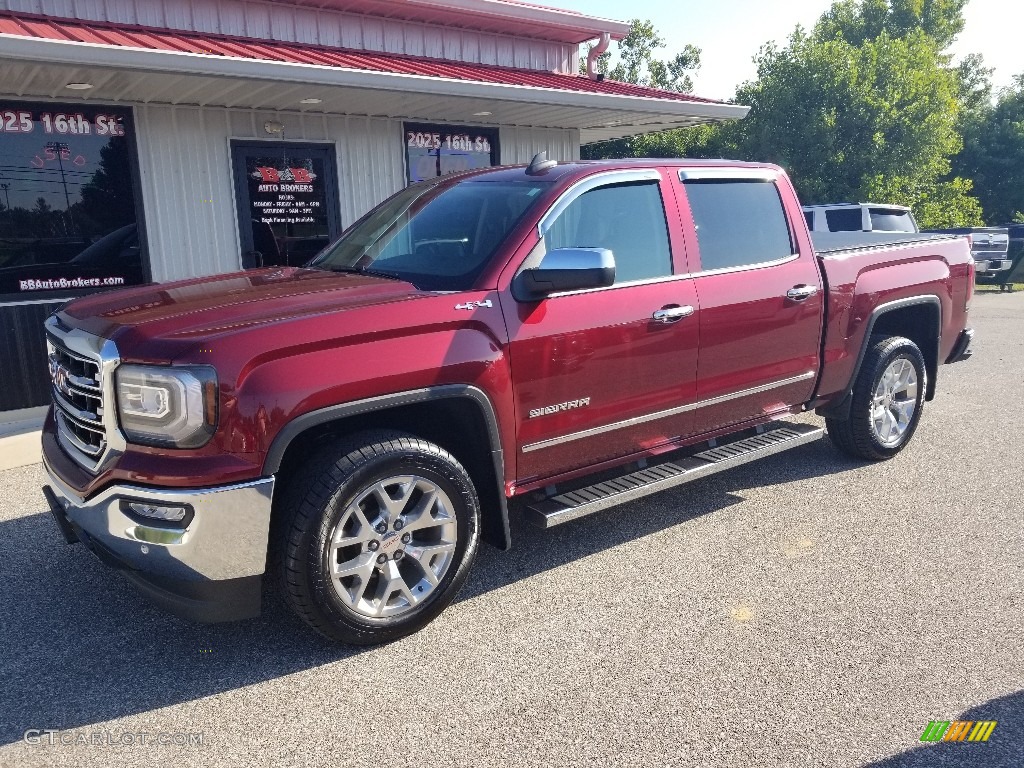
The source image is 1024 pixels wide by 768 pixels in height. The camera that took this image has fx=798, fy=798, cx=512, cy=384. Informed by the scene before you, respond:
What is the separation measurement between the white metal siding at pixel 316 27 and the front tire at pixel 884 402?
22.4 ft

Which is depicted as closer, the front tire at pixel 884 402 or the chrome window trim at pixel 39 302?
the front tire at pixel 884 402

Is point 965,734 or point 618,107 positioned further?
point 618,107

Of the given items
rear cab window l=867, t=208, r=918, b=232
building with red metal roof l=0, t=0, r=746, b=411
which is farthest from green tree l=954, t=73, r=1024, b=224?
building with red metal roof l=0, t=0, r=746, b=411

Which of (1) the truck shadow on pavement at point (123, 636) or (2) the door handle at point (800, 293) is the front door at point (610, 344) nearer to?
(1) the truck shadow on pavement at point (123, 636)

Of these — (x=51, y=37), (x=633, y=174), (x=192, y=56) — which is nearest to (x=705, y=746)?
(x=633, y=174)

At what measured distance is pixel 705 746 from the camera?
2643mm

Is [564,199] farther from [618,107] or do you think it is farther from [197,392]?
[618,107]

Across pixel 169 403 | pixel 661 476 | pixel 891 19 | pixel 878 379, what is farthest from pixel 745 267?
pixel 891 19

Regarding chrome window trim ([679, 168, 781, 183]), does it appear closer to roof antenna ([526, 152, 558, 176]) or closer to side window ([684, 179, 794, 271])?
side window ([684, 179, 794, 271])

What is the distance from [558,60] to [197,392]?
970 centimetres

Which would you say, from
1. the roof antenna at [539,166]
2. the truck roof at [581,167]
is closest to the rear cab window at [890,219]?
the truck roof at [581,167]

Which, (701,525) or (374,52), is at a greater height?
(374,52)

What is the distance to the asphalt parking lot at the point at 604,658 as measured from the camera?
2.68 metres

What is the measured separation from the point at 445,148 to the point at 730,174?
5.73 m
